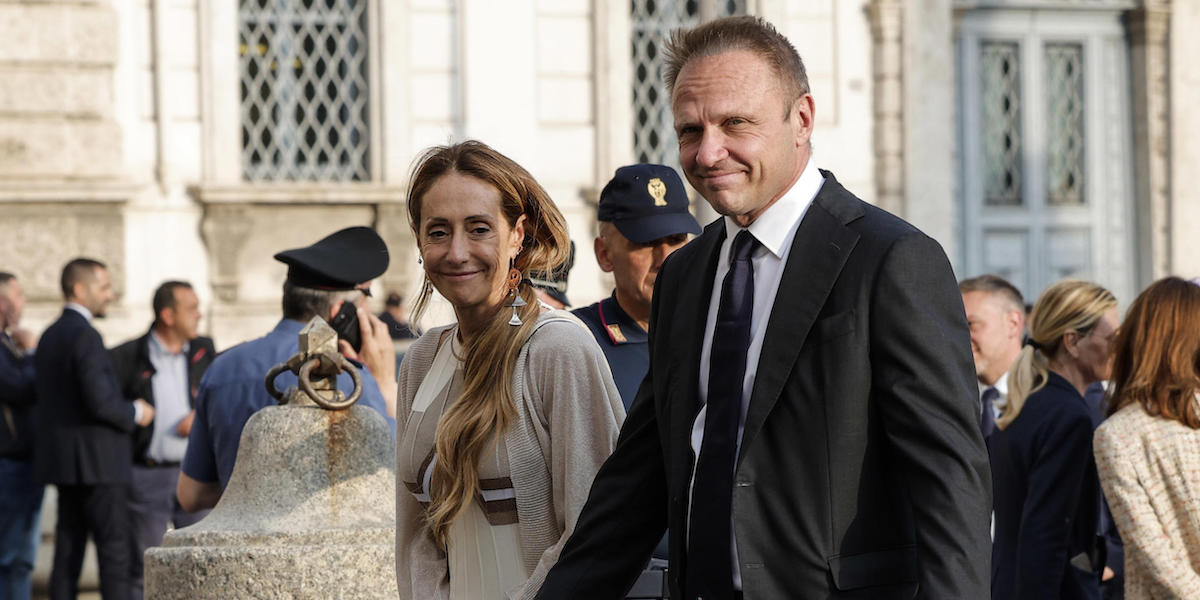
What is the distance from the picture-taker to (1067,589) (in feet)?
16.4

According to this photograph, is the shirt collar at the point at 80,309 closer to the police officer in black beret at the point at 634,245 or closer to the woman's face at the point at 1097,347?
the police officer in black beret at the point at 634,245

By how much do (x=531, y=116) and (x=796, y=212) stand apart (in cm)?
947

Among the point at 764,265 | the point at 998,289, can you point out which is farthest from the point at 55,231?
the point at 764,265

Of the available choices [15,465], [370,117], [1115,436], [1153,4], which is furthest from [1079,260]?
[1115,436]

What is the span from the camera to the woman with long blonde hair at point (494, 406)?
10.1ft

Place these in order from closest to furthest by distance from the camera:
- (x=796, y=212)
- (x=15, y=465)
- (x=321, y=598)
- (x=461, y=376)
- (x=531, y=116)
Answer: (x=796, y=212) < (x=461, y=376) < (x=321, y=598) < (x=15, y=465) < (x=531, y=116)

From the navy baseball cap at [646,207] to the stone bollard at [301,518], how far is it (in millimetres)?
986

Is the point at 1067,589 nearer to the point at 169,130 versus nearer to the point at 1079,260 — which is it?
the point at 169,130

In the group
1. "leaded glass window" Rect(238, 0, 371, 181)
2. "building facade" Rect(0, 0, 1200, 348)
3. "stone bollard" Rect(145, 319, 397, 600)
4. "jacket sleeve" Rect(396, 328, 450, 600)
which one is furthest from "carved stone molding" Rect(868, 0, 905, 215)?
"jacket sleeve" Rect(396, 328, 450, 600)

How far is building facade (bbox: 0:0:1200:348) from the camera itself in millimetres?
10820

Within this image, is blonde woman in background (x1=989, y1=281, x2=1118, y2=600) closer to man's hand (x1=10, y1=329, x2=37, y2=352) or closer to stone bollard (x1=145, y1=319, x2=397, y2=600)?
stone bollard (x1=145, y1=319, x2=397, y2=600)

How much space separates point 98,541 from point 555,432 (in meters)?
6.21

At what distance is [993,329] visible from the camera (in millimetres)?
6129

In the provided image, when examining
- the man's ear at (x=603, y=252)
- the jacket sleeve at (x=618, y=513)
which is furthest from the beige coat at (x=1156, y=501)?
the jacket sleeve at (x=618, y=513)
